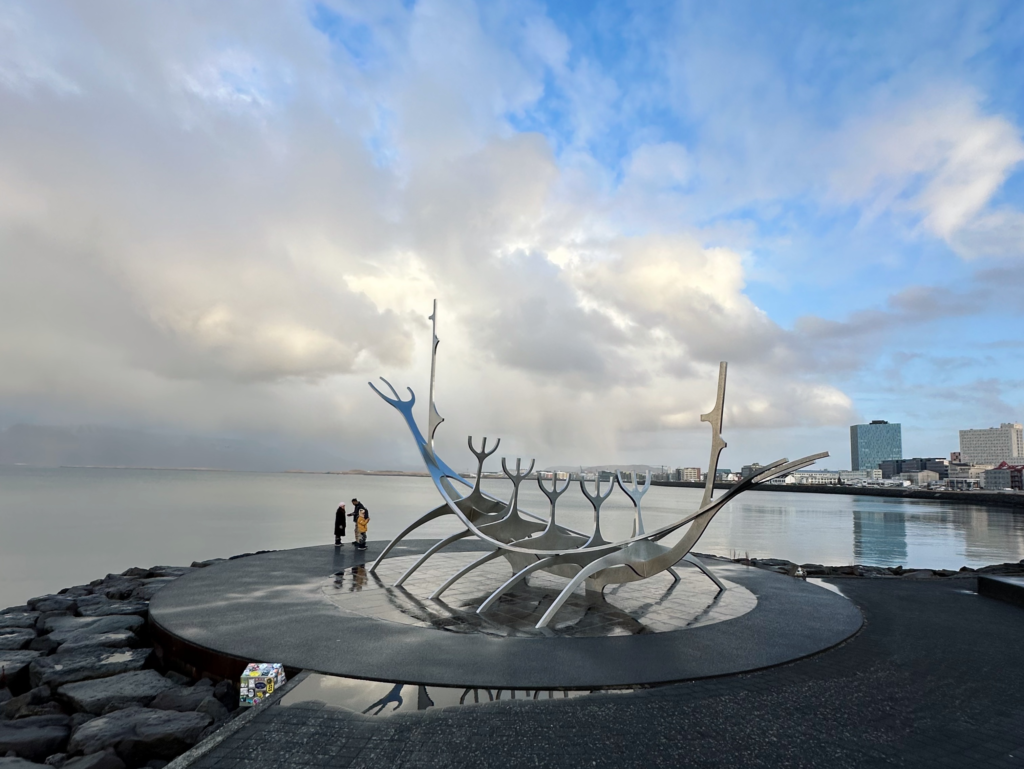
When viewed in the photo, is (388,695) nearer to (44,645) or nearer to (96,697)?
(96,697)

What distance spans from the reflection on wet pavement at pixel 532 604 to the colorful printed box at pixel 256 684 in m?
2.73

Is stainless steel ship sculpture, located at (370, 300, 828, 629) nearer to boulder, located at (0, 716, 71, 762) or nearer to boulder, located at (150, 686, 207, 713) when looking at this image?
boulder, located at (150, 686, 207, 713)

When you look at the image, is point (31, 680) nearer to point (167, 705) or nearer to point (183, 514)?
point (167, 705)

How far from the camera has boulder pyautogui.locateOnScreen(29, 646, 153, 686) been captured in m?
7.43

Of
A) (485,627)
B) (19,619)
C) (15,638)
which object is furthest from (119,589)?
(485,627)

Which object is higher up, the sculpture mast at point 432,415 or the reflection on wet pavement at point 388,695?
the sculpture mast at point 432,415

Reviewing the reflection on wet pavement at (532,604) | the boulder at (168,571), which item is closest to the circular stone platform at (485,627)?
the reflection on wet pavement at (532,604)

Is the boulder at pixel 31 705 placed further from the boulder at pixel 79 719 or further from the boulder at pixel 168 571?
the boulder at pixel 168 571

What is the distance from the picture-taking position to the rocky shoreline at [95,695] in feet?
18.4

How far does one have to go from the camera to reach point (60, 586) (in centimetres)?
1888

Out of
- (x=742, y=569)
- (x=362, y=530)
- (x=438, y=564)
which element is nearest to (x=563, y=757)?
(x=438, y=564)

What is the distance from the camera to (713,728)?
5.39 m

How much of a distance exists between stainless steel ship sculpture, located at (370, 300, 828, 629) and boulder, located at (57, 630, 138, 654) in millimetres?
4486

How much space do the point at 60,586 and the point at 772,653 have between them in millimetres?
21016
